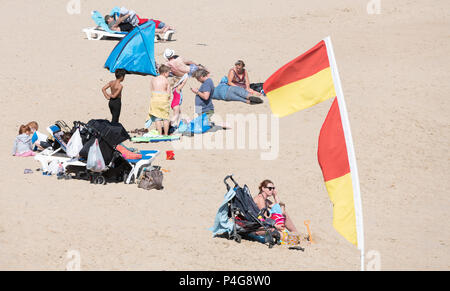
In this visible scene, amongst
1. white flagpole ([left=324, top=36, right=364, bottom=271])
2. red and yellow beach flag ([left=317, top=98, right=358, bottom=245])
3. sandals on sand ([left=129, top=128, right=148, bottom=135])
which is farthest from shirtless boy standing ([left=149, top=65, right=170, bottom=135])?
white flagpole ([left=324, top=36, right=364, bottom=271])

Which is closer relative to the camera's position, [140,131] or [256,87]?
[140,131]

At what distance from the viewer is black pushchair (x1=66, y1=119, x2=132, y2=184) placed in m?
11.4

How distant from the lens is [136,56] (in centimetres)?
1673

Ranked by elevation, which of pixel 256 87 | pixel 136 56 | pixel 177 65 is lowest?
pixel 256 87

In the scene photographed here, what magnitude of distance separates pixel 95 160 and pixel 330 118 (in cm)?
440

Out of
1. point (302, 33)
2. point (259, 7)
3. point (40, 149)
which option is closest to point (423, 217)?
point (40, 149)

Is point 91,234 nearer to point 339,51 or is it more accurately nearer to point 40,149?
point 40,149

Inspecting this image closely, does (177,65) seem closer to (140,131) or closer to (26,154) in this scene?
(140,131)

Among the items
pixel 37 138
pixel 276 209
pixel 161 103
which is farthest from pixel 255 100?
pixel 276 209

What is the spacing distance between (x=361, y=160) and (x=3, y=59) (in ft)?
31.1

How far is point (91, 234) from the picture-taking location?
9.52 meters

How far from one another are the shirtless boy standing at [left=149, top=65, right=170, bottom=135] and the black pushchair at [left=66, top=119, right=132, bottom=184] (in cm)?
221

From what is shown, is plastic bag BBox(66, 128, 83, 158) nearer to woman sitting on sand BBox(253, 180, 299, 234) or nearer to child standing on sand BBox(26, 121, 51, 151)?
child standing on sand BBox(26, 121, 51, 151)

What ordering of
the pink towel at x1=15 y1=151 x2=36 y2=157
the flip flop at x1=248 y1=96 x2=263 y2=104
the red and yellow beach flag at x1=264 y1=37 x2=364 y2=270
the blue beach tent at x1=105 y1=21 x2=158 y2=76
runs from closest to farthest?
the red and yellow beach flag at x1=264 y1=37 x2=364 y2=270 → the pink towel at x1=15 y1=151 x2=36 y2=157 → the flip flop at x1=248 y1=96 x2=263 y2=104 → the blue beach tent at x1=105 y1=21 x2=158 y2=76
